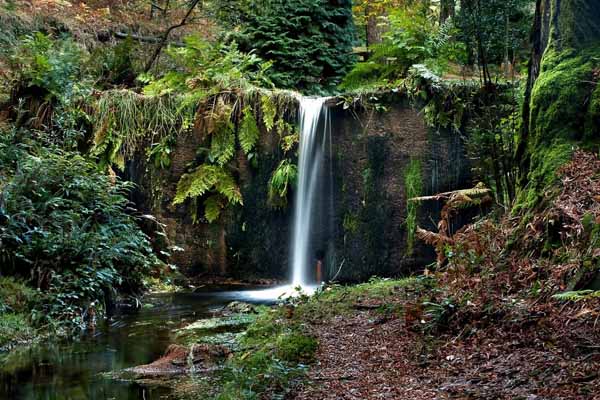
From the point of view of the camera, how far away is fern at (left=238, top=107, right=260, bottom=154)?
12086mm

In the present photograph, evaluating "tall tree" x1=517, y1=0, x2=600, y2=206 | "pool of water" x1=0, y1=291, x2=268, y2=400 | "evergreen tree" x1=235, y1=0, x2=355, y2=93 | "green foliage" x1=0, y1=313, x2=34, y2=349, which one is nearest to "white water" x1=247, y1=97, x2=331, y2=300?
"evergreen tree" x1=235, y1=0, x2=355, y2=93

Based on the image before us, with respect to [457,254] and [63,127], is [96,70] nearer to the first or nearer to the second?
[63,127]

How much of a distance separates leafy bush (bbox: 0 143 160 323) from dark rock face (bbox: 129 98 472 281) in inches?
84.1

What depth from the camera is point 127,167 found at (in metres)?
12.9

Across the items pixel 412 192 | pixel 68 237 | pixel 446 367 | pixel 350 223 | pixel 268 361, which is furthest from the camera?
pixel 350 223

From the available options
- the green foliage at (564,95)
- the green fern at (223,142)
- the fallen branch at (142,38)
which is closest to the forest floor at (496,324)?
the green foliage at (564,95)

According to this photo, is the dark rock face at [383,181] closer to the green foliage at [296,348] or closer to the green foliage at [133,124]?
the green foliage at [133,124]

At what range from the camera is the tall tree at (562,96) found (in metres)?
5.56

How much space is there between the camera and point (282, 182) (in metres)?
11.7

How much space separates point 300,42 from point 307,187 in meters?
4.09

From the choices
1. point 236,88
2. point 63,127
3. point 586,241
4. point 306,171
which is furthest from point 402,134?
point 586,241

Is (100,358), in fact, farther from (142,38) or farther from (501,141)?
(142,38)

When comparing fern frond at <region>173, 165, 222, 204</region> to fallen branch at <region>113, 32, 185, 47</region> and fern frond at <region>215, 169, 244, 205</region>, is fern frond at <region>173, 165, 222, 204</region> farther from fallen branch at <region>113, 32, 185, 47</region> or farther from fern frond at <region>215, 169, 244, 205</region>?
fallen branch at <region>113, 32, 185, 47</region>

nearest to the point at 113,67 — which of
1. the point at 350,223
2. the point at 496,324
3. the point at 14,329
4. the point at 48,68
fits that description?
the point at 48,68
